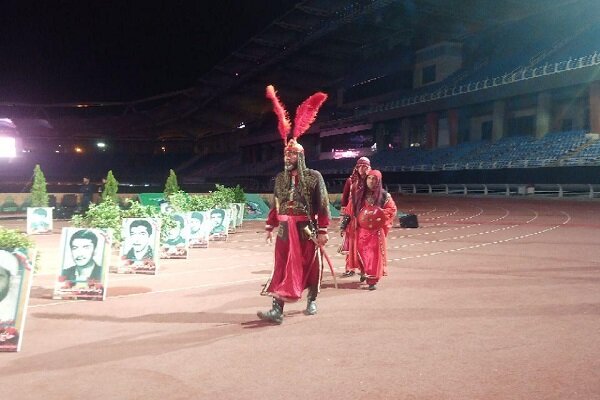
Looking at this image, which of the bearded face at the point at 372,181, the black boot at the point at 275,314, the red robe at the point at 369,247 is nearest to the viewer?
the black boot at the point at 275,314

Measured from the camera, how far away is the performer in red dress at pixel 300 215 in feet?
22.4

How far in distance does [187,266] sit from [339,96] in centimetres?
5102

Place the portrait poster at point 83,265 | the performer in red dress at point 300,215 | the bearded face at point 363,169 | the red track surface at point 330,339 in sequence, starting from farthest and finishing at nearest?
the bearded face at point 363,169
the portrait poster at point 83,265
the performer in red dress at point 300,215
the red track surface at point 330,339

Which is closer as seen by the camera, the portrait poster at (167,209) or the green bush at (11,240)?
the green bush at (11,240)

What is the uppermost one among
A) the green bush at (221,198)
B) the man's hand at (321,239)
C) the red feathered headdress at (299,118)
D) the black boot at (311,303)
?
the red feathered headdress at (299,118)

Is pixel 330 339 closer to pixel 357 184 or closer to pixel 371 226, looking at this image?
pixel 371 226

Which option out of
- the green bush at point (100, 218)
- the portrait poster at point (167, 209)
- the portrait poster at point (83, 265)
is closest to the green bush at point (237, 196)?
the portrait poster at point (167, 209)

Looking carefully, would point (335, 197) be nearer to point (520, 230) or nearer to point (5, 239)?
point (520, 230)

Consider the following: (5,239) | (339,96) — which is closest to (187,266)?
(5,239)

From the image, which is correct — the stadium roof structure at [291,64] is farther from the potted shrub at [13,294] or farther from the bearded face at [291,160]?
the potted shrub at [13,294]

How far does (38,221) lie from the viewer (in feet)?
63.5

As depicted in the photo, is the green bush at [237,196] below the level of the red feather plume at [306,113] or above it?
Answer: below

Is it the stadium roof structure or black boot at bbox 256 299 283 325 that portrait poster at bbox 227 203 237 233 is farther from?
the stadium roof structure

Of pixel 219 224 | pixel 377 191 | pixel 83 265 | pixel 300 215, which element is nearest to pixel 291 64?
pixel 219 224
